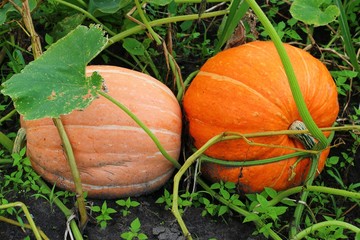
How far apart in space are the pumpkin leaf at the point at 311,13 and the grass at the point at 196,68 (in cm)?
30

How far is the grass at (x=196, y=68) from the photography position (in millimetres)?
2174

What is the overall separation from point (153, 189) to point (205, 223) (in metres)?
0.24

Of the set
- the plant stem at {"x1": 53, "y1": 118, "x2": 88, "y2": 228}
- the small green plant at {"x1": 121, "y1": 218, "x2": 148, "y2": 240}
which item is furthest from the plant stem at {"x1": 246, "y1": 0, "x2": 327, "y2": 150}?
the plant stem at {"x1": 53, "y1": 118, "x2": 88, "y2": 228}

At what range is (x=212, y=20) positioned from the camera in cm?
296

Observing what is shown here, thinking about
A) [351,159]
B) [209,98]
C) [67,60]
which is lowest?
[351,159]

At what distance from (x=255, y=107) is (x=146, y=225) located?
21.2 inches

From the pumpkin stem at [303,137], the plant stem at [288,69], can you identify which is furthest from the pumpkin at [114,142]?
the plant stem at [288,69]

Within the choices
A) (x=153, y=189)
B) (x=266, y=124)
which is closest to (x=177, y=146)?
(x=153, y=189)

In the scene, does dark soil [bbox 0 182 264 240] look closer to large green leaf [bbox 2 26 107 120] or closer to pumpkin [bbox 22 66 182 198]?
pumpkin [bbox 22 66 182 198]

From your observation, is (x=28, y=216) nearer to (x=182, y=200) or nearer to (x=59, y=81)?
(x=59, y=81)

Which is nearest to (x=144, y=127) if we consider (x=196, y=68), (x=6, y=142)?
(x=6, y=142)

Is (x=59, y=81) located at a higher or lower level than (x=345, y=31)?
higher

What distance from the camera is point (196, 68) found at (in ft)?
9.16

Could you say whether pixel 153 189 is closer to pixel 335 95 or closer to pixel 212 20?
pixel 335 95
